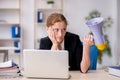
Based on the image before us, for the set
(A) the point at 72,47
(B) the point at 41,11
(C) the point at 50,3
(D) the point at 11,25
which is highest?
(C) the point at 50,3

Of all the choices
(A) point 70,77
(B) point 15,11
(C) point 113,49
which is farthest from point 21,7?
(A) point 70,77

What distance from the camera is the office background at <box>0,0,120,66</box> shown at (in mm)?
4840

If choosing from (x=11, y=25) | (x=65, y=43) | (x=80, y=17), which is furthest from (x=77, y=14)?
(x=65, y=43)

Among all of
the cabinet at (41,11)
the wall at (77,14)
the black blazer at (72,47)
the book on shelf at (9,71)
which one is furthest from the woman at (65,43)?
the wall at (77,14)

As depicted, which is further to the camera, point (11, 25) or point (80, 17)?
point (80, 17)

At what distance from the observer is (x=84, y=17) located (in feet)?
16.2

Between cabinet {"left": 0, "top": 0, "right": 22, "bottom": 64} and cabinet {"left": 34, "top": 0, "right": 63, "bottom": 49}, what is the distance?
0.37 metres

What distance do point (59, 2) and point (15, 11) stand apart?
3.30ft

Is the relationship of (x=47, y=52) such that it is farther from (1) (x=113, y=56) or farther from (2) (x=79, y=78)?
(1) (x=113, y=56)

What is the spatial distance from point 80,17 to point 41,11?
2.96 ft

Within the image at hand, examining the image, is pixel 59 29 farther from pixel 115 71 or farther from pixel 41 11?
pixel 41 11

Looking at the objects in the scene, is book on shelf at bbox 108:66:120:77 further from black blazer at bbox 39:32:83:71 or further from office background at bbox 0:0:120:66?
office background at bbox 0:0:120:66

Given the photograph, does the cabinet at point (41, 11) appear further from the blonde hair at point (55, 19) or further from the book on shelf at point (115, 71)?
the book on shelf at point (115, 71)

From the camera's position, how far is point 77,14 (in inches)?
195
